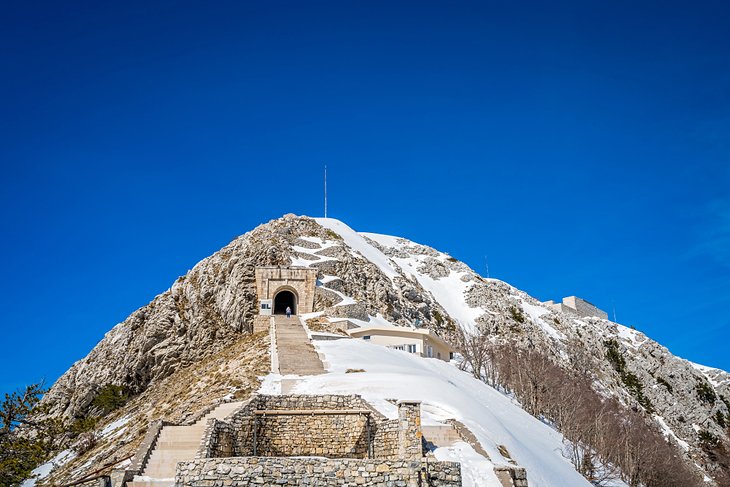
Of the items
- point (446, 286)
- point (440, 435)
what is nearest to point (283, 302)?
point (440, 435)

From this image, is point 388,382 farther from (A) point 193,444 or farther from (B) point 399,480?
(B) point 399,480

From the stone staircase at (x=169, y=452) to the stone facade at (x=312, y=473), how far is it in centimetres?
423

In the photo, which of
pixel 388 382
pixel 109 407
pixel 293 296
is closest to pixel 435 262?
pixel 293 296

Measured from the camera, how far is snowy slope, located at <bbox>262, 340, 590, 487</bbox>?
23.5 metres

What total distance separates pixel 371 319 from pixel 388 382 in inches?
978

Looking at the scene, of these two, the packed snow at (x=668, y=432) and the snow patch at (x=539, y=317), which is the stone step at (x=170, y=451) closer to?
the packed snow at (x=668, y=432)

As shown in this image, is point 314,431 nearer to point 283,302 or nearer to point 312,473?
point 312,473

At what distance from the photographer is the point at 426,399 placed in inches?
1104

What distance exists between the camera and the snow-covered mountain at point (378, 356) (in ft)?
97.6

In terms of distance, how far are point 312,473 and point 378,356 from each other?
22561 millimetres

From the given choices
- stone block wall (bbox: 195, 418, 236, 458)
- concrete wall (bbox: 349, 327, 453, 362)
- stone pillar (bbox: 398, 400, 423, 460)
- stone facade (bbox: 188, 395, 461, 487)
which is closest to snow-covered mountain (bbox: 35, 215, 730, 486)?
stone pillar (bbox: 398, 400, 423, 460)

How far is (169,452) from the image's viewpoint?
73.0 feet

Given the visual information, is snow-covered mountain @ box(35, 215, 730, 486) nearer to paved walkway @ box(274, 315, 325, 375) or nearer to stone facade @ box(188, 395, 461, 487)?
paved walkway @ box(274, 315, 325, 375)

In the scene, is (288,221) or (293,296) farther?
(288,221)
